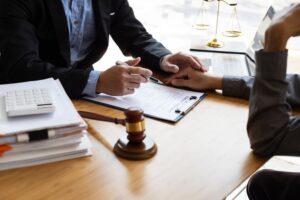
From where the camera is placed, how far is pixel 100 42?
1690mm

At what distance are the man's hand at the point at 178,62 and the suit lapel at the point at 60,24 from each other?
37cm

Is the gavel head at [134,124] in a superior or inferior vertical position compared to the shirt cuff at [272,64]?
inferior

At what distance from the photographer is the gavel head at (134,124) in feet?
3.25

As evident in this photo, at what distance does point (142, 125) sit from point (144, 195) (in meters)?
0.20

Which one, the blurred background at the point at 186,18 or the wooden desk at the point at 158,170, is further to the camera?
the blurred background at the point at 186,18

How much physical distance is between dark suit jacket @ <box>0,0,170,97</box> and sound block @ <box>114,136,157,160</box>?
1.18ft

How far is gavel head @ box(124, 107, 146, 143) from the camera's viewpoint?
39.0 inches

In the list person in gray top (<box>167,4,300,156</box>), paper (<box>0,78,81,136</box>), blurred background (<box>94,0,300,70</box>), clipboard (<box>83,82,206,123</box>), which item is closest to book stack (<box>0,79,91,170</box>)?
paper (<box>0,78,81,136</box>)

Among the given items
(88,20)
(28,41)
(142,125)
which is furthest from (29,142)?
(88,20)

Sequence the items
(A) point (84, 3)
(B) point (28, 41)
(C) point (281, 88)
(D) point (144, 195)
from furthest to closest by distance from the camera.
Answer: (A) point (84, 3) < (B) point (28, 41) < (C) point (281, 88) < (D) point (144, 195)

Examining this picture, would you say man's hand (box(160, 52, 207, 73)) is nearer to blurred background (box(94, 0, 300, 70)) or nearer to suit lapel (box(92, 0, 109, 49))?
suit lapel (box(92, 0, 109, 49))

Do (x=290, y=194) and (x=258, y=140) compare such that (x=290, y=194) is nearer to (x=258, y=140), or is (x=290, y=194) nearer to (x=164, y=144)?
(x=258, y=140)

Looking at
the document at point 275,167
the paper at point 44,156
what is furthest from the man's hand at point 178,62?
the paper at point 44,156

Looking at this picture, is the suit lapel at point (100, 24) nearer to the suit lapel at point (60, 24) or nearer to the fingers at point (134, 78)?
the suit lapel at point (60, 24)
